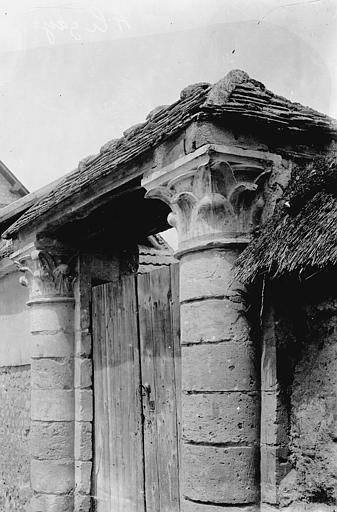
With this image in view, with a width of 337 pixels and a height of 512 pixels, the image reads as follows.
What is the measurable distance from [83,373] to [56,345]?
37cm

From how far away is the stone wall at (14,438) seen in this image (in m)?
7.27

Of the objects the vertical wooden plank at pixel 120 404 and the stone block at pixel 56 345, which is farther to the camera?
the stone block at pixel 56 345

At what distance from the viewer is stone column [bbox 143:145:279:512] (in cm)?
394

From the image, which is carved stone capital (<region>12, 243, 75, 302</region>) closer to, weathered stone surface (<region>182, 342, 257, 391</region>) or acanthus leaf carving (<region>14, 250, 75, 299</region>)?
acanthus leaf carving (<region>14, 250, 75, 299</region>)

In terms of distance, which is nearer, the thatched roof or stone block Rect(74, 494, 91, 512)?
the thatched roof

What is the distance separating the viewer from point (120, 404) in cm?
575

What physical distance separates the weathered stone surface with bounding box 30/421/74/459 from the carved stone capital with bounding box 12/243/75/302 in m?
1.17

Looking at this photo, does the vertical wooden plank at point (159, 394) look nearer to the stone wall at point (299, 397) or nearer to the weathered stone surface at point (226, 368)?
the weathered stone surface at point (226, 368)

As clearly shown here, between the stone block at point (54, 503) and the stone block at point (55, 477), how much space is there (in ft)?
0.14

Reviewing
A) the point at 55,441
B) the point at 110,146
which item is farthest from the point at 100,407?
the point at 110,146

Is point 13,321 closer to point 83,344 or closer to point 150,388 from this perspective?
point 83,344

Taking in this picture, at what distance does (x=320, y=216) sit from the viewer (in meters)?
3.61

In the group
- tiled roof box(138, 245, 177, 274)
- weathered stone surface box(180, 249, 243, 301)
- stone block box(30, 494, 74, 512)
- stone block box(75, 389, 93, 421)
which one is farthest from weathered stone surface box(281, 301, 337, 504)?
tiled roof box(138, 245, 177, 274)

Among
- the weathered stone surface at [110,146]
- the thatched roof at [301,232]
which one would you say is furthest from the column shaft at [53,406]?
the thatched roof at [301,232]
